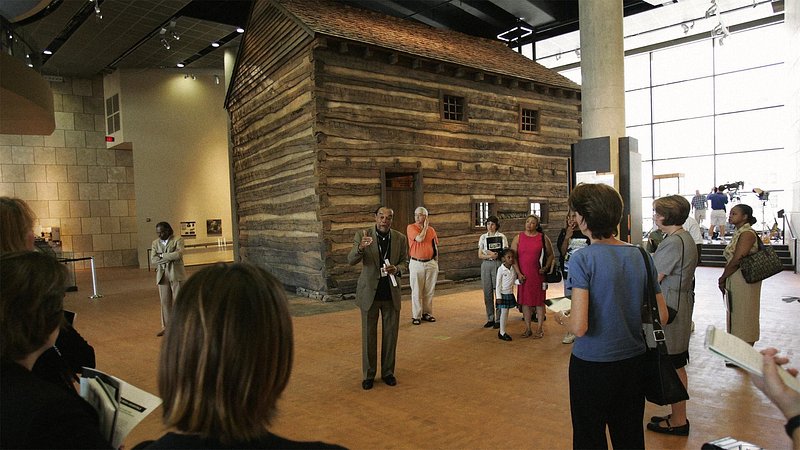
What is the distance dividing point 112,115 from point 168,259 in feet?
55.3

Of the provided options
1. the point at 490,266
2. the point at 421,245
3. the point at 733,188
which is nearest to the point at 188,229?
the point at 421,245

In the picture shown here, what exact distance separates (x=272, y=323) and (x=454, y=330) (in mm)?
7237

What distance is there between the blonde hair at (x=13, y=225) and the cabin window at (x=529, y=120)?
14.4 m

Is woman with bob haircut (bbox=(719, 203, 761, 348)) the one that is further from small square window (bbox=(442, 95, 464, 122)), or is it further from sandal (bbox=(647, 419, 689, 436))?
small square window (bbox=(442, 95, 464, 122))

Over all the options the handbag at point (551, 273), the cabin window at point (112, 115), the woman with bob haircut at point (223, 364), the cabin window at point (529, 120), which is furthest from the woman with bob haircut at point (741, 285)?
the cabin window at point (112, 115)

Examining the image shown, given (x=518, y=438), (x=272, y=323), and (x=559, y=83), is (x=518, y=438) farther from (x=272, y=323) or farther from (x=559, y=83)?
(x=559, y=83)

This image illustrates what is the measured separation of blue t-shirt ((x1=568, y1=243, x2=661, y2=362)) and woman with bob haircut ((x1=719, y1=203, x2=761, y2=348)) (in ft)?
12.4

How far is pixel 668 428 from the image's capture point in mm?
4027

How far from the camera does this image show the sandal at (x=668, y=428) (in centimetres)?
398

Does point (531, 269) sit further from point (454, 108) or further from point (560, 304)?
point (454, 108)

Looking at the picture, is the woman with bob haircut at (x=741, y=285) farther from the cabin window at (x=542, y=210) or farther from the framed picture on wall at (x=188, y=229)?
the framed picture on wall at (x=188, y=229)

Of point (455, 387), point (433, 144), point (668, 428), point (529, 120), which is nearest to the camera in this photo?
point (668, 428)

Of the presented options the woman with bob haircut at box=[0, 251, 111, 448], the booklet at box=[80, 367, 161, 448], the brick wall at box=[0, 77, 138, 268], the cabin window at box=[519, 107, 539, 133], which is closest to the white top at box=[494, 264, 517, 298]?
the booklet at box=[80, 367, 161, 448]

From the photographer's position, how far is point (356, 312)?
9.86m
